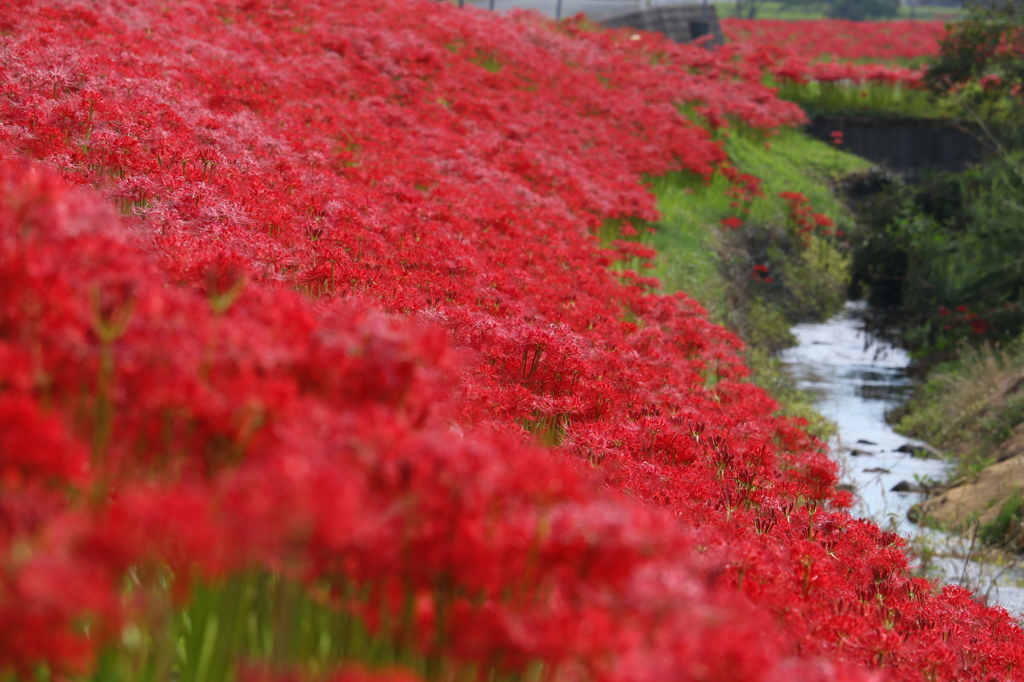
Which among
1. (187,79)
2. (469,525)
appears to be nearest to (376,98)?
(187,79)

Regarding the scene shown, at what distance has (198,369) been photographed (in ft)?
6.19

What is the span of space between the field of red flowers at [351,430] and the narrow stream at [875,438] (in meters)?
2.09

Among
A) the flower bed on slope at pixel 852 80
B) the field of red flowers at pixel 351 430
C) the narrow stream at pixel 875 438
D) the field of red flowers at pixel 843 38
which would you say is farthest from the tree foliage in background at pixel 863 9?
the field of red flowers at pixel 351 430

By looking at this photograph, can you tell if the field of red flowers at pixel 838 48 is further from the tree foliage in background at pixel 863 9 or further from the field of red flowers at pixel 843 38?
the tree foliage in background at pixel 863 9

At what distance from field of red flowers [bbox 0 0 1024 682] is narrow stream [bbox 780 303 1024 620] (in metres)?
2.09

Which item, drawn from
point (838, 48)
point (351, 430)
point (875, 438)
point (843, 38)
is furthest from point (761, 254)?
point (843, 38)

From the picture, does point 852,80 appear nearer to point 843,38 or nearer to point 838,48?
point 838,48

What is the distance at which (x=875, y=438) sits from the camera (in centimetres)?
1150

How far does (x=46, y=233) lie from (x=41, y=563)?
34.0 inches

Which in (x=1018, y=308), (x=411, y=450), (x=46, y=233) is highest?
(x=46, y=233)

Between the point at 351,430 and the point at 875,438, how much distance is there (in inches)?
428

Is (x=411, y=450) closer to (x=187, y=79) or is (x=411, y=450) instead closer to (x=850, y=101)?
(x=187, y=79)

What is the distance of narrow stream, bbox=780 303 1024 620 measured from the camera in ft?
25.3

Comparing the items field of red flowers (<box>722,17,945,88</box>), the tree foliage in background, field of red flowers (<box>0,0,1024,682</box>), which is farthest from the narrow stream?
the tree foliage in background
